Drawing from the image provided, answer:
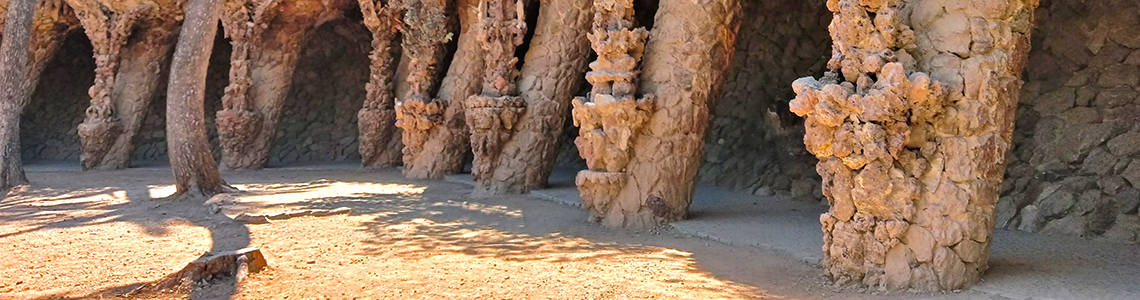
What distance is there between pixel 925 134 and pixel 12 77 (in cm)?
989

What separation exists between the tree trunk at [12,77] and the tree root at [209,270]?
687cm

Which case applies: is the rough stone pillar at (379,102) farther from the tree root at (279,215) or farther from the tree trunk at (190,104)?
the tree root at (279,215)

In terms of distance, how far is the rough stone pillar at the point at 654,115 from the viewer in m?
6.70

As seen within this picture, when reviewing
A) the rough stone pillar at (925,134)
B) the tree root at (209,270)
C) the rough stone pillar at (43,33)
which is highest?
the rough stone pillar at (43,33)

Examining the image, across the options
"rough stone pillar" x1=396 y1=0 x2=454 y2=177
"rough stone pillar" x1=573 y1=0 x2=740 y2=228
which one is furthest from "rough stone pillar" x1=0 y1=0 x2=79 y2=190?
"rough stone pillar" x1=573 y1=0 x2=740 y2=228

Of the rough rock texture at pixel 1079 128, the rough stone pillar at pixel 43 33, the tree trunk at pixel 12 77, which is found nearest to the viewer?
the rough rock texture at pixel 1079 128

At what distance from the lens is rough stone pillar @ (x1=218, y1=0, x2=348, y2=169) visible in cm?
1273

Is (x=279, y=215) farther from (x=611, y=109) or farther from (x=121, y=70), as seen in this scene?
(x=121, y=70)

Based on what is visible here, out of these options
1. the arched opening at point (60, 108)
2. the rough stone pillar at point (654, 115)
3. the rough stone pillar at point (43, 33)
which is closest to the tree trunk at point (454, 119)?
the rough stone pillar at point (654, 115)

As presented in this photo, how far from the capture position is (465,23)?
11070mm

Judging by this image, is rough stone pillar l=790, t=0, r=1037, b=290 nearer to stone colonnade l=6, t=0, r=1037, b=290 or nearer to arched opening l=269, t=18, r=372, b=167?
stone colonnade l=6, t=0, r=1037, b=290

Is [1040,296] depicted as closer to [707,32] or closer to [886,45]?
[886,45]

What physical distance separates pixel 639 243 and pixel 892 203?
6.94ft

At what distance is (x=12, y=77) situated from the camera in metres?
9.95
